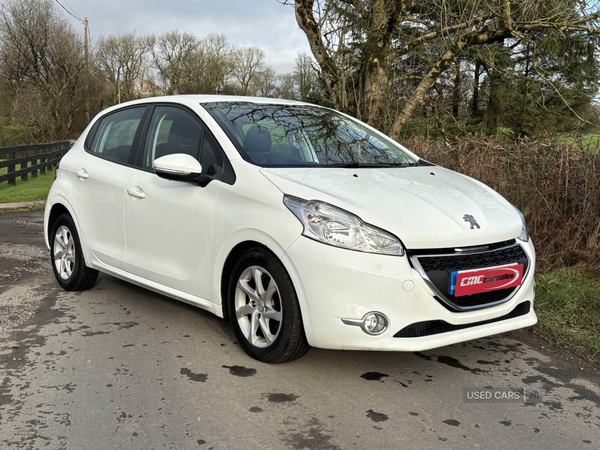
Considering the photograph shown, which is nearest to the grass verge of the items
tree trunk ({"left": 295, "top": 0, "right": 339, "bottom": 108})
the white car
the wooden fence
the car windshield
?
the wooden fence

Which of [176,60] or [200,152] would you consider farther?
[176,60]

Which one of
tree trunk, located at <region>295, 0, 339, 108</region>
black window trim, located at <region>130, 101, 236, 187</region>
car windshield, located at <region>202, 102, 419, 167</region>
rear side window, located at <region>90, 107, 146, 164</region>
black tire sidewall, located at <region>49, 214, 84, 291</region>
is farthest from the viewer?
tree trunk, located at <region>295, 0, 339, 108</region>

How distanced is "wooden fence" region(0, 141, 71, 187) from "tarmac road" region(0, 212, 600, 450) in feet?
43.9

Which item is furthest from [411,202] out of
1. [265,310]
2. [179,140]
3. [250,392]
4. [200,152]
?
[179,140]

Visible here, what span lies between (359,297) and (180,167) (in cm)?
157

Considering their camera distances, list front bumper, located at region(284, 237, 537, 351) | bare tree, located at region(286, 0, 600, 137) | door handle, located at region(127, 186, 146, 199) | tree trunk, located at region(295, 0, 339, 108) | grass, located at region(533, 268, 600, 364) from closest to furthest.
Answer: front bumper, located at region(284, 237, 537, 351) → grass, located at region(533, 268, 600, 364) → door handle, located at region(127, 186, 146, 199) → bare tree, located at region(286, 0, 600, 137) → tree trunk, located at region(295, 0, 339, 108)

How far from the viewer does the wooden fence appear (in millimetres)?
16891

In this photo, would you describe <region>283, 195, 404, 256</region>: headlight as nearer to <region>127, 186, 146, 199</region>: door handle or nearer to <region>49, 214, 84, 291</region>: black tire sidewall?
<region>127, 186, 146, 199</region>: door handle

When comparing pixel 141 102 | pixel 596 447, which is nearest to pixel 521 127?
pixel 141 102

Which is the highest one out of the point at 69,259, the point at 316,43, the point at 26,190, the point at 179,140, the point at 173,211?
the point at 316,43

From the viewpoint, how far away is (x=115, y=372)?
378cm

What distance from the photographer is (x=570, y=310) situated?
511 cm

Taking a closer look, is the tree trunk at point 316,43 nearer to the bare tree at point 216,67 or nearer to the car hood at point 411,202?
the car hood at point 411,202

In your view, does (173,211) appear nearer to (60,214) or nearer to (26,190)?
(60,214)
